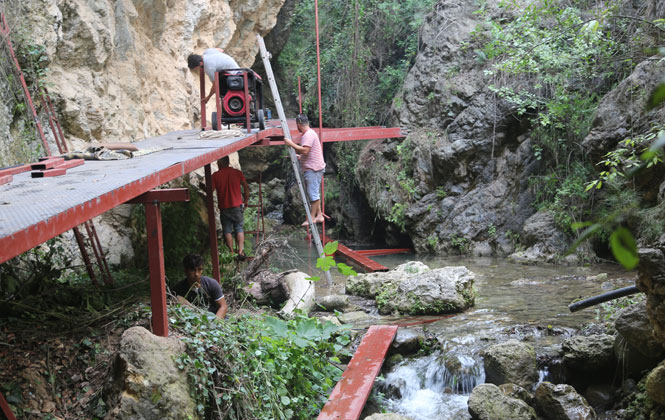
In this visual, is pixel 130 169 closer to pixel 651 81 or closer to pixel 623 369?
pixel 623 369

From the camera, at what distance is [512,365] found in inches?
258

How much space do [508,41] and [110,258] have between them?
953 centimetres

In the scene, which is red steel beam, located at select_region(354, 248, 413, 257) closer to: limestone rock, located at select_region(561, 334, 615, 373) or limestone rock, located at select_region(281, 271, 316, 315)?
limestone rock, located at select_region(281, 271, 316, 315)

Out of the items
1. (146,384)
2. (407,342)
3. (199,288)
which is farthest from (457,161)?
(146,384)

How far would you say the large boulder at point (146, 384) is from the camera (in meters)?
3.65

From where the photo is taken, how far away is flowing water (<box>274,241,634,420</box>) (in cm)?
677

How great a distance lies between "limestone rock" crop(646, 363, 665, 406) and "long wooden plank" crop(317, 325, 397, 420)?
2.56 meters

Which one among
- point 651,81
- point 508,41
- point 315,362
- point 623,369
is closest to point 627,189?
point 651,81

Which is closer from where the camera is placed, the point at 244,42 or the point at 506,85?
the point at 506,85

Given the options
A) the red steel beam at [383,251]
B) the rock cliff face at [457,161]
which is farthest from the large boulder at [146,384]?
the red steel beam at [383,251]

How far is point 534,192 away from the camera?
14102mm

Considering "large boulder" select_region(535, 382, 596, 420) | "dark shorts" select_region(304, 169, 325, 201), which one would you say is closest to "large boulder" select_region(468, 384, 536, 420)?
"large boulder" select_region(535, 382, 596, 420)

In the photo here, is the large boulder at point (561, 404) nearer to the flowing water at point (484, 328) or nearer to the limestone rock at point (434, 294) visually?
the flowing water at point (484, 328)

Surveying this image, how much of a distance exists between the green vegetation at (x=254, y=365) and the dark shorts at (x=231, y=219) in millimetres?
2850
